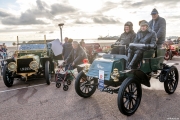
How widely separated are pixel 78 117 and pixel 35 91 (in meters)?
2.73

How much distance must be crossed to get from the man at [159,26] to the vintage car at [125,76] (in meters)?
0.65

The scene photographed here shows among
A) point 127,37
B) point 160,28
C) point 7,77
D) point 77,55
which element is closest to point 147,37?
point 127,37

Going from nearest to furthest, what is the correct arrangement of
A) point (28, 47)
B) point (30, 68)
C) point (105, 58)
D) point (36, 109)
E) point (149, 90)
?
point (36, 109)
point (105, 58)
point (149, 90)
point (30, 68)
point (28, 47)

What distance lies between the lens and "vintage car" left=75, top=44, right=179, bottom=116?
390cm

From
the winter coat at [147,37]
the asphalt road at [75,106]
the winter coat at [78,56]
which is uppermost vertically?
the winter coat at [147,37]

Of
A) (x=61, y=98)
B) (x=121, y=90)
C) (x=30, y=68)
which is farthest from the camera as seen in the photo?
(x=30, y=68)

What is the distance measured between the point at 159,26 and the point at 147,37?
4.29 feet

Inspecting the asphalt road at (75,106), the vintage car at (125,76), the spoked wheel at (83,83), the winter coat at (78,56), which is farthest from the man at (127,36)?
the winter coat at (78,56)

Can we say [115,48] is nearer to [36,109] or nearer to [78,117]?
[78,117]

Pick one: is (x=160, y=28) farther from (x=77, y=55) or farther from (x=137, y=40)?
(x=77, y=55)

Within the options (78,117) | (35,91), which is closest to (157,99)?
(78,117)

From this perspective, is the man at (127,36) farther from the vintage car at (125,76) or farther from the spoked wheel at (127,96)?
the spoked wheel at (127,96)

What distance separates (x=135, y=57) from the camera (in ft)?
14.8

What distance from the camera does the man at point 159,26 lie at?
568 centimetres
